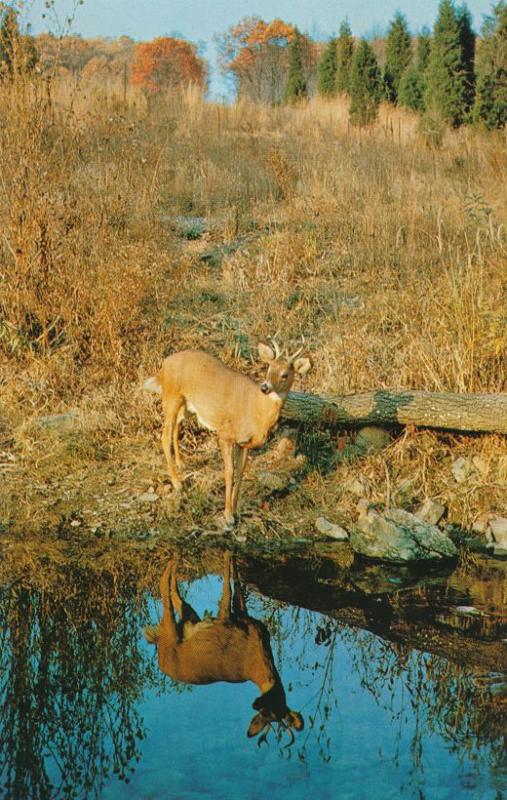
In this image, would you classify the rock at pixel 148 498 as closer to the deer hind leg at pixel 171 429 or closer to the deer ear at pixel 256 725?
the deer hind leg at pixel 171 429

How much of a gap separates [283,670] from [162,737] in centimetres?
93

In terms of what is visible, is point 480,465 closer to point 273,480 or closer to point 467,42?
point 273,480

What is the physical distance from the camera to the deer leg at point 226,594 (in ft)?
19.2

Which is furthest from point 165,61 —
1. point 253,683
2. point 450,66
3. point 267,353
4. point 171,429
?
point 253,683

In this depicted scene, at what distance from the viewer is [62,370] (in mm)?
9484

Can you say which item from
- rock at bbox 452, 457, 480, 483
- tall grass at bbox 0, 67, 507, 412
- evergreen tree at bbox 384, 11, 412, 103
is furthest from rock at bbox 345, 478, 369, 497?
evergreen tree at bbox 384, 11, 412, 103

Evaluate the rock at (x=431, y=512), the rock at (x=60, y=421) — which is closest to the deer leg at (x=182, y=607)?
the rock at (x=431, y=512)

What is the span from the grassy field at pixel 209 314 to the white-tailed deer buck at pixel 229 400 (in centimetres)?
42

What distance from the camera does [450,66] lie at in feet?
79.1

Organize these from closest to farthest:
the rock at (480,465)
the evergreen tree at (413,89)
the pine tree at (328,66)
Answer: the rock at (480,465) → the evergreen tree at (413,89) → the pine tree at (328,66)

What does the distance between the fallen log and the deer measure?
8.40ft

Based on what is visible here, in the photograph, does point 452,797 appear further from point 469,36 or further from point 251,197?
point 469,36

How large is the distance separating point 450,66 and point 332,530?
2004 centimetres

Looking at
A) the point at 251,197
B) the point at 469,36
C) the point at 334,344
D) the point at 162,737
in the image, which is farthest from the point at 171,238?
the point at 469,36
